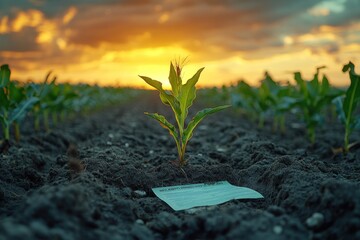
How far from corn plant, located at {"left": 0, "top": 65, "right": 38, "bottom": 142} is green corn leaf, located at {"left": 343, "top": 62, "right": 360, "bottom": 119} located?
4.13 m

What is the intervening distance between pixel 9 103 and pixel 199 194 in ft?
10.6

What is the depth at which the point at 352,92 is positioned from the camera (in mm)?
4711

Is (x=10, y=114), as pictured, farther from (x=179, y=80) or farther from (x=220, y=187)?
(x=220, y=187)

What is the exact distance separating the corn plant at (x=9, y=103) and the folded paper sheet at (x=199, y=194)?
269 cm

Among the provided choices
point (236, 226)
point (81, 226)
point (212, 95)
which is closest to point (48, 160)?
point (81, 226)

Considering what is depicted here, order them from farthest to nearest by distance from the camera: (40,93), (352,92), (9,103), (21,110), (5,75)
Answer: (40,93)
(21,110)
(9,103)
(5,75)
(352,92)

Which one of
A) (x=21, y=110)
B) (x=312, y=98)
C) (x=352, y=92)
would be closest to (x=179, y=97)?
(x=352, y=92)

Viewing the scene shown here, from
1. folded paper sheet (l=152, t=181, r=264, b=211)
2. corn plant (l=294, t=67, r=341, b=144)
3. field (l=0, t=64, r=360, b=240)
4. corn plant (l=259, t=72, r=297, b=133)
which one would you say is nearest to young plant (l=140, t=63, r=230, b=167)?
field (l=0, t=64, r=360, b=240)

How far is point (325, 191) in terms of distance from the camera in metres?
2.48

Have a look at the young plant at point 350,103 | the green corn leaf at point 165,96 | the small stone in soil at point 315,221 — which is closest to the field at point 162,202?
the small stone in soil at point 315,221

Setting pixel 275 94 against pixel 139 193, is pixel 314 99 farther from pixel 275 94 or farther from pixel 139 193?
pixel 139 193

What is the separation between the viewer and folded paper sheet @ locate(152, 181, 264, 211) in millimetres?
2996

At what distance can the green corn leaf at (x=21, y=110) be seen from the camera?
17.0 ft

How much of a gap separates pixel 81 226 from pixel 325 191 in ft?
5.05
